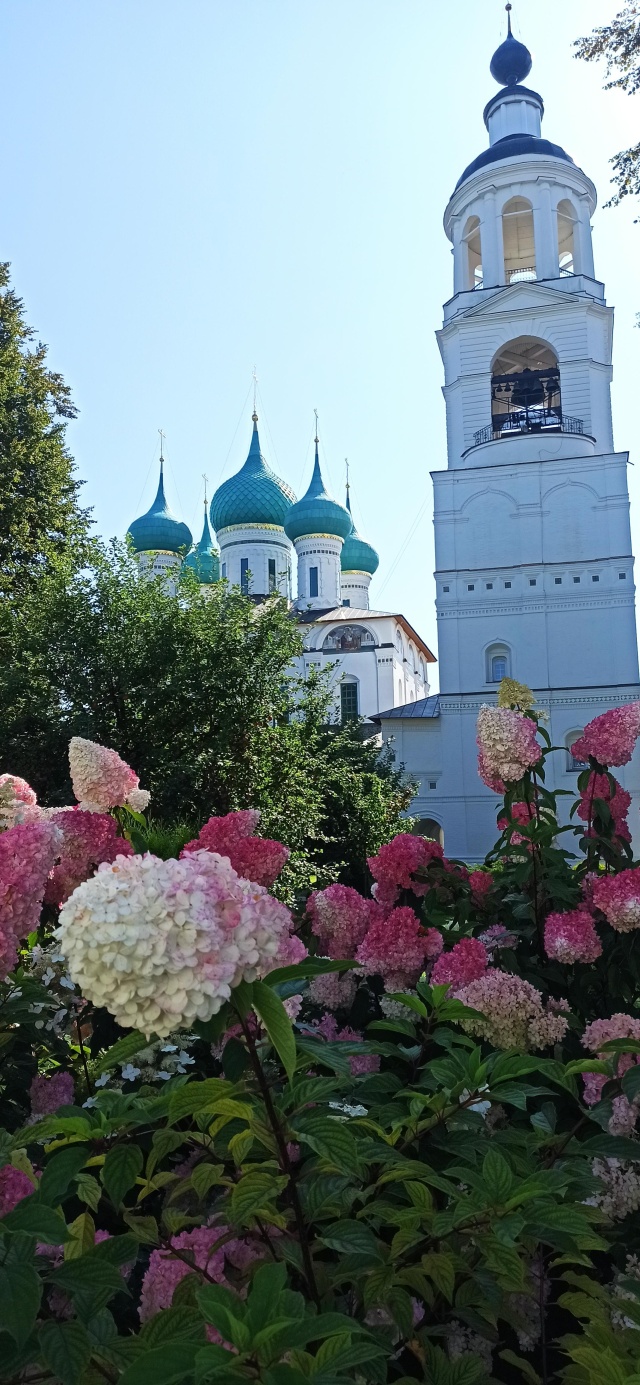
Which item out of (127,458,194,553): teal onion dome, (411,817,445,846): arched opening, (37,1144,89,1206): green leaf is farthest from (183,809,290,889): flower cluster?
(127,458,194,553): teal onion dome

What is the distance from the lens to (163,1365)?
937 mm

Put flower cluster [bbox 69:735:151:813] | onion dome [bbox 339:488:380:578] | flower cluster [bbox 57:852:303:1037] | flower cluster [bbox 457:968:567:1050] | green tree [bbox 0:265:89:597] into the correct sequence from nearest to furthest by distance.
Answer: flower cluster [bbox 57:852:303:1037], flower cluster [bbox 457:968:567:1050], flower cluster [bbox 69:735:151:813], green tree [bbox 0:265:89:597], onion dome [bbox 339:488:380:578]

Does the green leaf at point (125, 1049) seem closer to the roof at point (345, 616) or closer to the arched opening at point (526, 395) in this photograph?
the arched opening at point (526, 395)

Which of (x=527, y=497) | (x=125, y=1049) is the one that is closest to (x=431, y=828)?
(x=527, y=497)

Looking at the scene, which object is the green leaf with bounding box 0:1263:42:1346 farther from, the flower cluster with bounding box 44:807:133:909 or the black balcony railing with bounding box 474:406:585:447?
the black balcony railing with bounding box 474:406:585:447

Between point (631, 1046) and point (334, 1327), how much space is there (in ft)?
2.42

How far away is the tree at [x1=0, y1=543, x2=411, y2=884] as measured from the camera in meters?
10.7

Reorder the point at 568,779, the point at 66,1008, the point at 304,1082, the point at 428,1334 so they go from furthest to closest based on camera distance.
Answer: the point at 568,779 → the point at 66,1008 → the point at 428,1334 → the point at 304,1082

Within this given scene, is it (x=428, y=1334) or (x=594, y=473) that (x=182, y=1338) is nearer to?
(x=428, y=1334)

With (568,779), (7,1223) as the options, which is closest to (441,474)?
(568,779)

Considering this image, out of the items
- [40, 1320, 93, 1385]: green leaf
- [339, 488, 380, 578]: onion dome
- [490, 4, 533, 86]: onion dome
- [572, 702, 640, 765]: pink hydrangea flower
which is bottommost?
[40, 1320, 93, 1385]: green leaf

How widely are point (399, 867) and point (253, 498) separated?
3124 centimetres

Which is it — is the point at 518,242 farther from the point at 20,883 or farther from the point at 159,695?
the point at 20,883

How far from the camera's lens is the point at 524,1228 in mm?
1322
